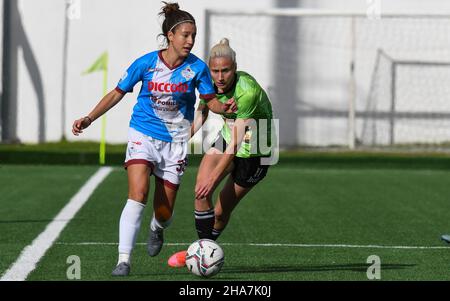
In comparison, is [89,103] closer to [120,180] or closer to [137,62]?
[120,180]

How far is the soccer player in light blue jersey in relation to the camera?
937 cm

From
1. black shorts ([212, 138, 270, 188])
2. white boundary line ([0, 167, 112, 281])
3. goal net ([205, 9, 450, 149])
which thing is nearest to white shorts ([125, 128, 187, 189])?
black shorts ([212, 138, 270, 188])

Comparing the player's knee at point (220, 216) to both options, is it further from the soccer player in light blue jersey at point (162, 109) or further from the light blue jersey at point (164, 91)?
the light blue jersey at point (164, 91)

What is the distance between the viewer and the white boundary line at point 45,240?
927 cm

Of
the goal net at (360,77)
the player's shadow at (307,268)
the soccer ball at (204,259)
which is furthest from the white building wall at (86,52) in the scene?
the soccer ball at (204,259)

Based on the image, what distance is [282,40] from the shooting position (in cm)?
2319

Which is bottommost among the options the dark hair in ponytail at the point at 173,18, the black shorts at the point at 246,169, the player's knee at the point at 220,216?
the player's knee at the point at 220,216

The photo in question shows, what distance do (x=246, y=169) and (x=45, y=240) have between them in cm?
220

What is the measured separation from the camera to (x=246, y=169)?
10141 mm

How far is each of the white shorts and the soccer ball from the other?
65 cm

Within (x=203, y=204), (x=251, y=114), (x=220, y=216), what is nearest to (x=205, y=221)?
(x=203, y=204)

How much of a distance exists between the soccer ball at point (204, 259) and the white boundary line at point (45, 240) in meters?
1.22

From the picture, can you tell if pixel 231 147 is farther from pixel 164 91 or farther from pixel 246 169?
pixel 164 91

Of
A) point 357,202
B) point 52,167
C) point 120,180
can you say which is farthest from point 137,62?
point 52,167
